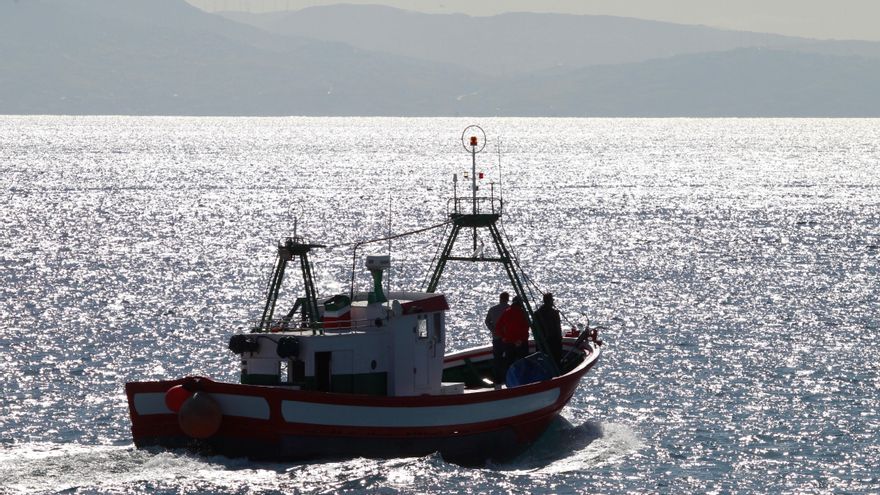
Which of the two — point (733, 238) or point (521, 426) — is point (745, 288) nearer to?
point (733, 238)

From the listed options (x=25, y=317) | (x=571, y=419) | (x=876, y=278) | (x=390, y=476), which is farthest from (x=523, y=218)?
(x=390, y=476)

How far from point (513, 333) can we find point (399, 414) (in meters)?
5.40

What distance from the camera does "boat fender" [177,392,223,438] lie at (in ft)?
92.2

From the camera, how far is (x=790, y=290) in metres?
62.4

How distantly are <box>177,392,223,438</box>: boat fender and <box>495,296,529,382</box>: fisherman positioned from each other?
8.32 meters

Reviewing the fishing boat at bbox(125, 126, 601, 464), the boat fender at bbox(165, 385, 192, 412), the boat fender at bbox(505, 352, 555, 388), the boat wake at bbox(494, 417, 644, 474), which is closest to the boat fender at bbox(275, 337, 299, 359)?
the fishing boat at bbox(125, 126, 601, 464)

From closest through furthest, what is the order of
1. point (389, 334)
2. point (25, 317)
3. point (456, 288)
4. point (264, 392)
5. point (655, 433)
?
point (264, 392) → point (389, 334) → point (655, 433) → point (25, 317) → point (456, 288)

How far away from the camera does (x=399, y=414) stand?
96.4 ft

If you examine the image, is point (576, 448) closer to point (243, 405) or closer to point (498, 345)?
point (498, 345)

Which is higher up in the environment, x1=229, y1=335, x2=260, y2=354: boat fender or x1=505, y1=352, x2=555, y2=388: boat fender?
x1=229, y1=335, x2=260, y2=354: boat fender

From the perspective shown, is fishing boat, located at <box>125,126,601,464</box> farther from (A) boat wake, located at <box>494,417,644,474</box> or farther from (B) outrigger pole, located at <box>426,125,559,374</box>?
(A) boat wake, located at <box>494,417,644,474</box>

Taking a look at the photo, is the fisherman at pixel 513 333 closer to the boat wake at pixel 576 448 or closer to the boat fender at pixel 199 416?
the boat wake at pixel 576 448

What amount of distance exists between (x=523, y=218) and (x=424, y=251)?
27082mm

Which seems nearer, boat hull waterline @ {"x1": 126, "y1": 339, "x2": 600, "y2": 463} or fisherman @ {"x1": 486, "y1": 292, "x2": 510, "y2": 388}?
boat hull waterline @ {"x1": 126, "y1": 339, "x2": 600, "y2": 463}
